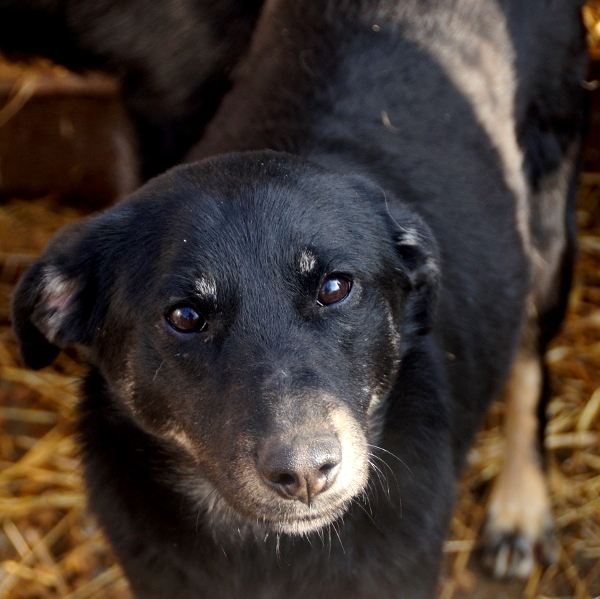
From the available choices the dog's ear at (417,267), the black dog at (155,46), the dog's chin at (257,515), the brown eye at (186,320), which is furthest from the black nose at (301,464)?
the black dog at (155,46)

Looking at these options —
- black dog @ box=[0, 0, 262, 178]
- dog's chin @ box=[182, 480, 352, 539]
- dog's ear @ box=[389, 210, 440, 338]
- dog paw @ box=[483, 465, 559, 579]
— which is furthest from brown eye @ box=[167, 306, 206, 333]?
dog paw @ box=[483, 465, 559, 579]

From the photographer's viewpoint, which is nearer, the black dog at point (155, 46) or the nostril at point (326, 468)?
the nostril at point (326, 468)

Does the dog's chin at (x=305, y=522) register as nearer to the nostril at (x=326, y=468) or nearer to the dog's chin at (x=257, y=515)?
the dog's chin at (x=257, y=515)

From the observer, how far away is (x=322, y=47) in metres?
3.04

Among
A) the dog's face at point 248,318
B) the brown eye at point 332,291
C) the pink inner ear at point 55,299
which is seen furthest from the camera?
the pink inner ear at point 55,299

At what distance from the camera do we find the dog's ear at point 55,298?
2.34 m

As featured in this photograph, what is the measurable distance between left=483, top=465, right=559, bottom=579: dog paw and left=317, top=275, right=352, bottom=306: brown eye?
1847 millimetres

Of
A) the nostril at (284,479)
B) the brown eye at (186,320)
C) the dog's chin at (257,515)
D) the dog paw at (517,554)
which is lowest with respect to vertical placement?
the dog paw at (517,554)

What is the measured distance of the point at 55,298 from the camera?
238 centimetres

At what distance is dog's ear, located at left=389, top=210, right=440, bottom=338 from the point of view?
2473mm

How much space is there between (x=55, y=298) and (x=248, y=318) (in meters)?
0.66

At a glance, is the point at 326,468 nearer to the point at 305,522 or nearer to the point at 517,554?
the point at 305,522

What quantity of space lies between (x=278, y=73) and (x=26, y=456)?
7.66 feet

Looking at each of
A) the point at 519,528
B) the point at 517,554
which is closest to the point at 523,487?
the point at 519,528
